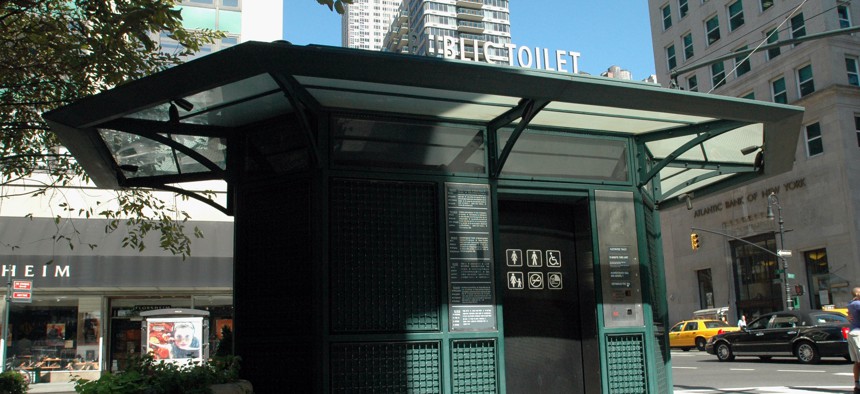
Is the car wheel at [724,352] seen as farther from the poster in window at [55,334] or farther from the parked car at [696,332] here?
the poster in window at [55,334]

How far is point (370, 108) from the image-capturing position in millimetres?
7879

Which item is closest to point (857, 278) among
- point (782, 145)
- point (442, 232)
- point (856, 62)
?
point (856, 62)

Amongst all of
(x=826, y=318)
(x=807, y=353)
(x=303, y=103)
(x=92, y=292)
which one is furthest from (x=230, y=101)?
(x=826, y=318)

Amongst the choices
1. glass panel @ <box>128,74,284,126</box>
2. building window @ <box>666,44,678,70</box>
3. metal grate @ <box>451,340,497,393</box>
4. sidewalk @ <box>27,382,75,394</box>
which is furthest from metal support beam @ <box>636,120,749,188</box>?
building window @ <box>666,44,678,70</box>

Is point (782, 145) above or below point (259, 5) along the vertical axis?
below

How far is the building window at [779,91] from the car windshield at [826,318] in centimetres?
2497

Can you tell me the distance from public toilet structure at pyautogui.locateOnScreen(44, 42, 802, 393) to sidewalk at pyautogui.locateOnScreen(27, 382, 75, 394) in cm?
1472

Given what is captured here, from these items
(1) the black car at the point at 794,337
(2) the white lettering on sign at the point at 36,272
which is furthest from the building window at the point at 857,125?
(2) the white lettering on sign at the point at 36,272

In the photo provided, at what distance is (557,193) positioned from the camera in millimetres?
8859

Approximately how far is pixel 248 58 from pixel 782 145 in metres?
6.13

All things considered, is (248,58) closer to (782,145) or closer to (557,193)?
(557,193)

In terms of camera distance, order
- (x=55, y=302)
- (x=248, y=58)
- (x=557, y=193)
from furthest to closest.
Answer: (x=55, y=302) < (x=557, y=193) < (x=248, y=58)

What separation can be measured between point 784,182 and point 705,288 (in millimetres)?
11342

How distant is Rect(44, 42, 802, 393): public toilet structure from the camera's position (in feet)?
23.0
